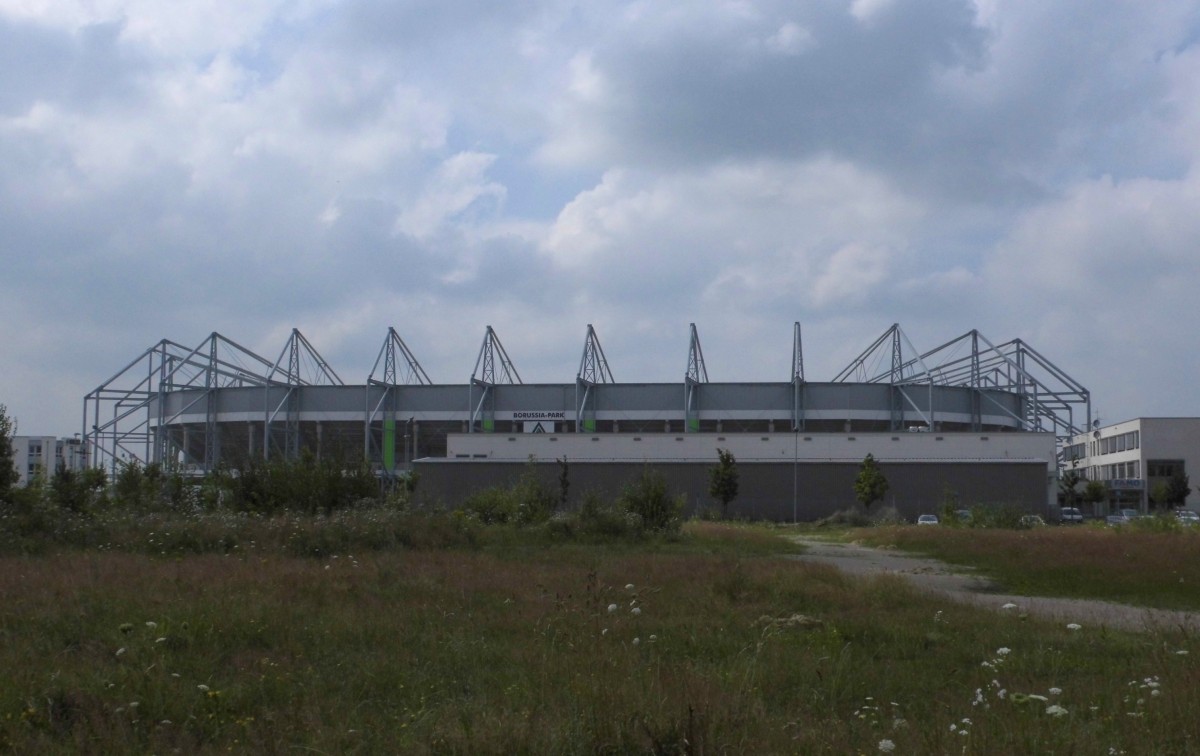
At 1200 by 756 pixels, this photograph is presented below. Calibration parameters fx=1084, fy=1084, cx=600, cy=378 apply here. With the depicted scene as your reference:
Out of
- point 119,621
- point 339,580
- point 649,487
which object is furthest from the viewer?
point 649,487

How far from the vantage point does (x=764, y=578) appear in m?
16.6

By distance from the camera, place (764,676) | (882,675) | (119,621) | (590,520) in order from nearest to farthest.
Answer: (764,676), (882,675), (119,621), (590,520)

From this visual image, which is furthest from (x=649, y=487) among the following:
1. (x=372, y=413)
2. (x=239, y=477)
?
(x=372, y=413)

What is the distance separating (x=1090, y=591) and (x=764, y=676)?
12.8m

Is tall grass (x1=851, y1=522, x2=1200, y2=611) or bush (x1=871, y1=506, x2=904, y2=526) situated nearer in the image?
tall grass (x1=851, y1=522, x2=1200, y2=611)

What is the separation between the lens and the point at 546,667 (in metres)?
8.99

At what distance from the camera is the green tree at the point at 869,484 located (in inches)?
2499

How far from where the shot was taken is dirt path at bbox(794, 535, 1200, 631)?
1344cm

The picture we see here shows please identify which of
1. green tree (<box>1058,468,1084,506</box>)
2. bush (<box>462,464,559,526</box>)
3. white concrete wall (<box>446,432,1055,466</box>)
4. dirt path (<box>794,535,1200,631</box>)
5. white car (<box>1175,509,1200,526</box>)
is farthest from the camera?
green tree (<box>1058,468,1084,506</box>)

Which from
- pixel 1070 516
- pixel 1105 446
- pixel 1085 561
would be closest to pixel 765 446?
pixel 1070 516

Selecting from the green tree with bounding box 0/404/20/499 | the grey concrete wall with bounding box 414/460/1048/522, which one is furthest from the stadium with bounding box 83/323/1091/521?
the green tree with bounding box 0/404/20/499

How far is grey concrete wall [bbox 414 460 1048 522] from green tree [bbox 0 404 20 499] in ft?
119

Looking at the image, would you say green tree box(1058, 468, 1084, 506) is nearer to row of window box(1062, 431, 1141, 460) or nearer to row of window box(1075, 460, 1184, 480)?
row of window box(1062, 431, 1141, 460)

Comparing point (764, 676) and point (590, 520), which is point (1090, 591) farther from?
point (590, 520)
